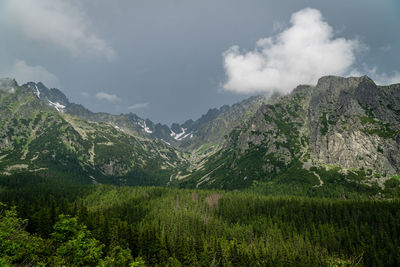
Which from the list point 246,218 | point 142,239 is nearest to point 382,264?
point 246,218

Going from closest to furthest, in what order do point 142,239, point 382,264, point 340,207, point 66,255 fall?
point 66,255 → point 142,239 → point 382,264 → point 340,207

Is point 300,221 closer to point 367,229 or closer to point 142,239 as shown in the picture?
point 367,229

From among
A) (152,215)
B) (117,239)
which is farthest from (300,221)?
(117,239)

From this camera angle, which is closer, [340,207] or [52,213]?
[52,213]

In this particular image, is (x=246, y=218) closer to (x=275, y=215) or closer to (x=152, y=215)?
(x=275, y=215)

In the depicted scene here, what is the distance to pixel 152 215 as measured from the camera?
17988cm

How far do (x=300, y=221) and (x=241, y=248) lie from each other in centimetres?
7426

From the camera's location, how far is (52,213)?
274 feet

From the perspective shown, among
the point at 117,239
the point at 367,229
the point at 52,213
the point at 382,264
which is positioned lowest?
the point at 382,264

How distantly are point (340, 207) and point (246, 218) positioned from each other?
77615mm

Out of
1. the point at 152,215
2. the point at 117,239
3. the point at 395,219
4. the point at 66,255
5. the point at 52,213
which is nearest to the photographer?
the point at 66,255

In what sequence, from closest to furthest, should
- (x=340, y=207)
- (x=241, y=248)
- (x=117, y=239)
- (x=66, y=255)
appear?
(x=66, y=255) → (x=117, y=239) → (x=241, y=248) → (x=340, y=207)

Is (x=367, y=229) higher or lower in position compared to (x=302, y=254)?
higher

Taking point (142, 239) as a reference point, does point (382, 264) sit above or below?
below
